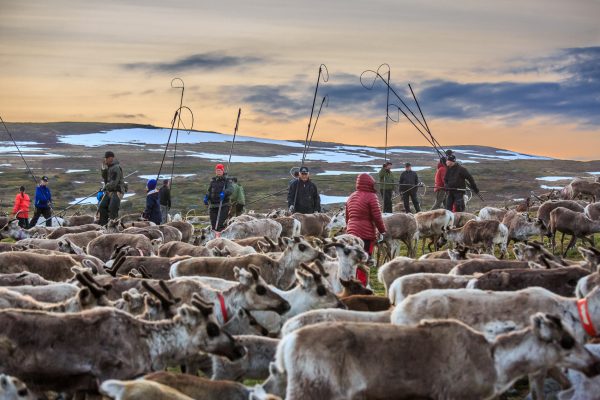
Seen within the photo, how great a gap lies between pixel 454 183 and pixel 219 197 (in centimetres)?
623

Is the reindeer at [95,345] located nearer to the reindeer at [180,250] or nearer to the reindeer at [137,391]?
the reindeer at [137,391]

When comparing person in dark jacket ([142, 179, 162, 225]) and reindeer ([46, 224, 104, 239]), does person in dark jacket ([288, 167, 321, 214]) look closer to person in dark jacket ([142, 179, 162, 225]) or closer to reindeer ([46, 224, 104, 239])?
person in dark jacket ([142, 179, 162, 225])

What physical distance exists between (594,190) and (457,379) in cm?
2574

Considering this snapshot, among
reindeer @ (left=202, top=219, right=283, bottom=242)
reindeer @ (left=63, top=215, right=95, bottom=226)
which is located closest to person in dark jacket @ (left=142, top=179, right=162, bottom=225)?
reindeer @ (left=202, top=219, right=283, bottom=242)

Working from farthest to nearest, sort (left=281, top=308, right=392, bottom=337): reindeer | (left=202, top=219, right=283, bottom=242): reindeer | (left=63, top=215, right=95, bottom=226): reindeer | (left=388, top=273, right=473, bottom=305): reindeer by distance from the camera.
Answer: (left=63, top=215, right=95, bottom=226): reindeer → (left=202, top=219, right=283, bottom=242): reindeer → (left=388, top=273, right=473, bottom=305): reindeer → (left=281, top=308, right=392, bottom=337): reindeer

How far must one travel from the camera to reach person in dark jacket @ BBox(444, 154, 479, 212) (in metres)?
24.8

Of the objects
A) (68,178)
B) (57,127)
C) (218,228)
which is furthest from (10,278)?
(57,127)

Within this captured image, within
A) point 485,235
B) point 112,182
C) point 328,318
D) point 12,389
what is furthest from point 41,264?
point 485,235

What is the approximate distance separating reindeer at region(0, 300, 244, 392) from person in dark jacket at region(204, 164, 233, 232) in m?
15.5

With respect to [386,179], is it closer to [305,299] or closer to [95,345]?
[305,299]

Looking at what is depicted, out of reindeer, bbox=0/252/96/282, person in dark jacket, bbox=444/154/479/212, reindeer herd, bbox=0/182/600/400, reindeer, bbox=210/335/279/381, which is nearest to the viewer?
reindeer herd, bbox=0/182/600/400

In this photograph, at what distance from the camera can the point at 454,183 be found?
81.8ft

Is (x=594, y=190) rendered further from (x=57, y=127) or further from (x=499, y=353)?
(x=57, y=127)

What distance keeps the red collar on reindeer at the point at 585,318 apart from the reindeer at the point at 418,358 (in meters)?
0.77
